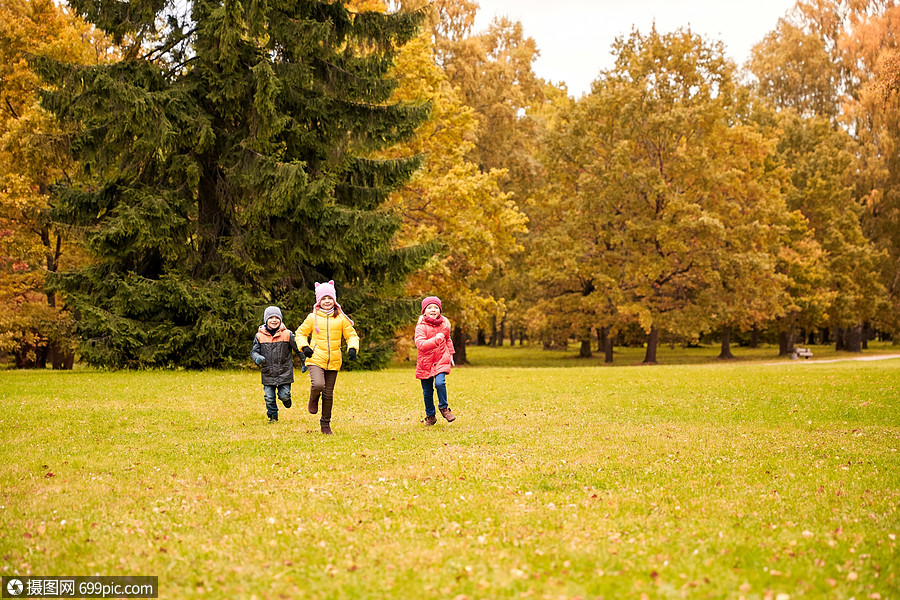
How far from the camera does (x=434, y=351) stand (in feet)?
35.5

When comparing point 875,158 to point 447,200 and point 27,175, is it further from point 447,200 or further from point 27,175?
point 27,175

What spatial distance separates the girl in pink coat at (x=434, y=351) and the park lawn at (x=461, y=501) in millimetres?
658

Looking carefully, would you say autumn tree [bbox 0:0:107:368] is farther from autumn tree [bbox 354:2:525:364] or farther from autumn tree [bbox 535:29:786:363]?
autumn tree [bbox 535:29:786:363]

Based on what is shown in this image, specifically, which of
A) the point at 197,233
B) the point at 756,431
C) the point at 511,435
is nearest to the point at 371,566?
the point at 511,435

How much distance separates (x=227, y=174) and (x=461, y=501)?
1735cm

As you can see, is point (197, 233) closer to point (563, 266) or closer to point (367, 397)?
point (367, 397)

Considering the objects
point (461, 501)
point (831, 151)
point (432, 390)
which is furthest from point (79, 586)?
point (831, 151)

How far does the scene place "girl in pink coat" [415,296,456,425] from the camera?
10758 mm

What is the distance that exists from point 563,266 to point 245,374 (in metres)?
18.5

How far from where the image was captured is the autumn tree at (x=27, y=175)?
23781 mm

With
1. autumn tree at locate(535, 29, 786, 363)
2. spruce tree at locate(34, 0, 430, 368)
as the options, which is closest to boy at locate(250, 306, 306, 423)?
spruce tree at locate(34, 0, 430, 368)

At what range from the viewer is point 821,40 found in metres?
40.7

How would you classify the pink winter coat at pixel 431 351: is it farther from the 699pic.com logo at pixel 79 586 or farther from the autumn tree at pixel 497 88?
the autumn tree at pixel 497 88

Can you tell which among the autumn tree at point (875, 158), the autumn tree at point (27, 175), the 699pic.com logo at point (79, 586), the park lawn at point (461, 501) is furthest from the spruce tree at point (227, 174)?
the autumn tree at point (875, 158)
